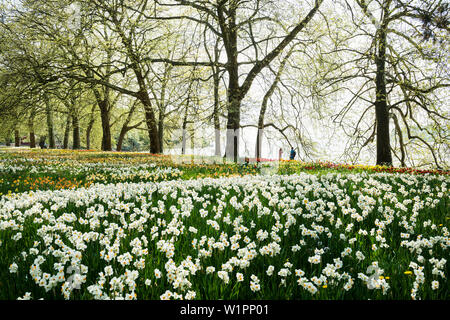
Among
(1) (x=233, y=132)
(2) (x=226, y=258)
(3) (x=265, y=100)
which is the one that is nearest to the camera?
(2) (x=226, y=258)

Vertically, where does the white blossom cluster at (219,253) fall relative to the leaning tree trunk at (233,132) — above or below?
below

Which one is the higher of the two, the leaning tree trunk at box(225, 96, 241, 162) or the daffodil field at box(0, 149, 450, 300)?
the leaning tree trunk at box(225, 96, 241, 162)

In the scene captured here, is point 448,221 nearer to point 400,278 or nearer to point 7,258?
point 400,278

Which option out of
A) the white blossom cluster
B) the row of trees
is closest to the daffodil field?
the white blossom cluster

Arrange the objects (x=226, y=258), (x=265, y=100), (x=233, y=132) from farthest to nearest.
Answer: (x=265, y=100)
(x=233, y=132)
(x=226, y=258)

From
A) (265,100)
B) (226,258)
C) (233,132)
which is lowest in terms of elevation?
(226,258)

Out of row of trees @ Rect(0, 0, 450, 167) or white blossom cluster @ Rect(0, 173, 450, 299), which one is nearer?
white blossom cluster @ Rect(0, 173, 450, 299)

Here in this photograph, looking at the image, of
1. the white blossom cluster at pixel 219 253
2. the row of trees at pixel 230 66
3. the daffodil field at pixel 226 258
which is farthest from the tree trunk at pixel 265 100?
the daffodil field at pixel 226 258

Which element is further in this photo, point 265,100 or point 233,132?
point 265,100

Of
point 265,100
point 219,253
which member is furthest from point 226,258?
point 265,100

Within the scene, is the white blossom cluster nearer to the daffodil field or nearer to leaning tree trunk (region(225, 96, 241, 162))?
the daffodil field

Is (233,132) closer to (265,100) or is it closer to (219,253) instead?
(265,100)

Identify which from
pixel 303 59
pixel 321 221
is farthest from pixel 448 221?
pixel 303 59

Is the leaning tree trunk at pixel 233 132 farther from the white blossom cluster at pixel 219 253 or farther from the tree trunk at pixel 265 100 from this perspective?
the white blossom cluster at pixel 219 253
